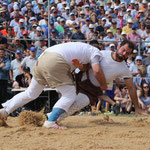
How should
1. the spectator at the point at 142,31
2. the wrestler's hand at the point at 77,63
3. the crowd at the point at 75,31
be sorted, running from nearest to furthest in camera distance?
the wrestler's hand at the point at 77,63
the crowd at the point at 75,31
the spectator at the point at 142,31

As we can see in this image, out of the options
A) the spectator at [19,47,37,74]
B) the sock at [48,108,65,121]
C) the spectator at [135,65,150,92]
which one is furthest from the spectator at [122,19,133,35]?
the sock at [48,108,65,121]

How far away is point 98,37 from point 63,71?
27.2ft

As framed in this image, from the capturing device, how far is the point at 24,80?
1102cm

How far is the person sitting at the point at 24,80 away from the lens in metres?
Answer: 10.9

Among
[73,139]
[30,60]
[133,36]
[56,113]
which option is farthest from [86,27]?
[73,139]

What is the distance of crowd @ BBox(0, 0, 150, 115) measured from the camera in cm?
1114

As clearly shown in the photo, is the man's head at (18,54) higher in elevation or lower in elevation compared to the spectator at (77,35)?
lower

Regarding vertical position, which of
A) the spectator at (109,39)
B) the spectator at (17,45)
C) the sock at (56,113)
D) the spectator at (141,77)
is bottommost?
the spectator at (141,77)

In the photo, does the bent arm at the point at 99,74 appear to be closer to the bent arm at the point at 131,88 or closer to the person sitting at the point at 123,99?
the bent arm at the point at 131,88

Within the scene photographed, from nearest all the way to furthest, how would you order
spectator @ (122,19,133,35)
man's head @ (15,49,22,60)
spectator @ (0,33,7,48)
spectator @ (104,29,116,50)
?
man's head @ (15,49,22,60) → spectator @ (0,33,7,48) → spectator @ (104,29,116,50) → spectator @ (122,19,133,35)

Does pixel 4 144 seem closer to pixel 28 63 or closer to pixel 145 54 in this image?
pixel 28 63

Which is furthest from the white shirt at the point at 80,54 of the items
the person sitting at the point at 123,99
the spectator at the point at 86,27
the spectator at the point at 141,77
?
the spectator at the point at 86,27

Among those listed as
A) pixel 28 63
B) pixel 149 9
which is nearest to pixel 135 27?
pixel 149 9

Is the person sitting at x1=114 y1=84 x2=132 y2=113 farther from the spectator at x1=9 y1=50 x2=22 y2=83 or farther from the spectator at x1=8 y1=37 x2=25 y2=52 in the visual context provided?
the spectator at x1=8 y1=37 x2=25 y2=52
